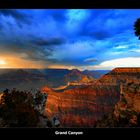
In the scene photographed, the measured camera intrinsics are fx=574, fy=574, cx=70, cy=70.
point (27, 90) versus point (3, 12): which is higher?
point (3, 12)

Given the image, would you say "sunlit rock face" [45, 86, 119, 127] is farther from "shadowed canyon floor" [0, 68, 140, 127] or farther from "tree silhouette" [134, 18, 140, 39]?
"tree silhouette" [134, 18, 140, 39]

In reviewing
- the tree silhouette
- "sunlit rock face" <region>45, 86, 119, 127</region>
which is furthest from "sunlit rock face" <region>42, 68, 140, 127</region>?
the tree silhouette

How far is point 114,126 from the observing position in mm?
4062

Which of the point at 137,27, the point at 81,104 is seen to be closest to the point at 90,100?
the point at 81,104

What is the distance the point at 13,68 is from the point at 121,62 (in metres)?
0.78

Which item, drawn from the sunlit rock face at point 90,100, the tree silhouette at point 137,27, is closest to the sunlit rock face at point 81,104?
the sunlit rock face at point 90,100

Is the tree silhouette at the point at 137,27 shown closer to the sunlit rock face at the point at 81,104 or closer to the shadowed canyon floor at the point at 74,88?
the shadowed canyon floor at the point at 74,88

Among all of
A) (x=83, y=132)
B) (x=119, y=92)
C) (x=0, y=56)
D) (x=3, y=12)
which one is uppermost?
(x=3, y=12)

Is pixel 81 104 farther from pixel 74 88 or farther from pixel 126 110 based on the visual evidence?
pixel 126 110

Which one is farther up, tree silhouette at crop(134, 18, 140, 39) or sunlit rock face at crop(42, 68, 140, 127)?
tree silhouette at crop(134, 18, 140, 39)

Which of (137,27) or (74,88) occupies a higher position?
(137,27)
